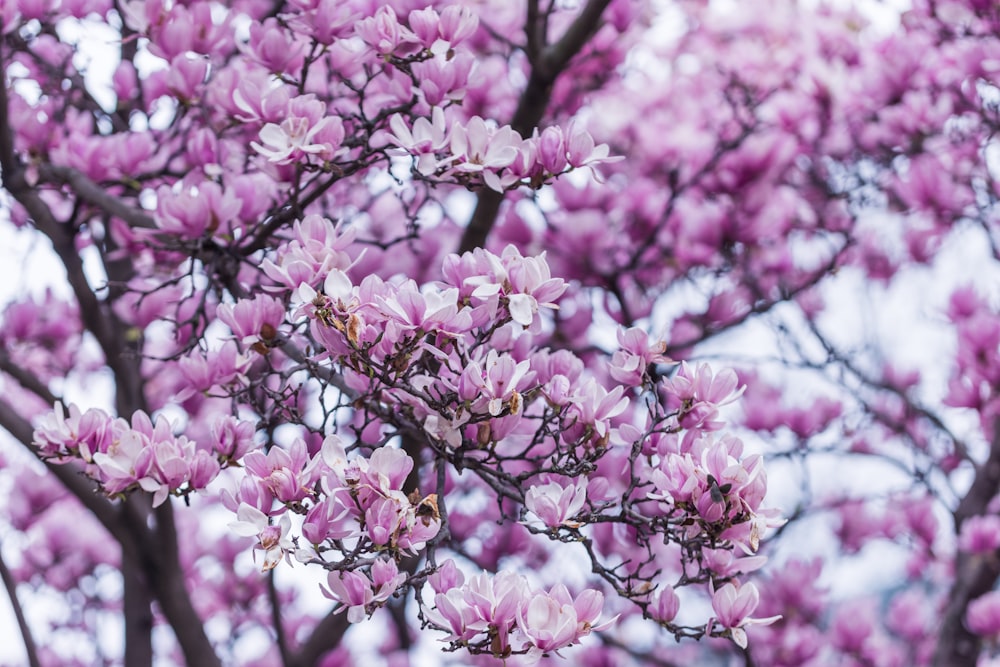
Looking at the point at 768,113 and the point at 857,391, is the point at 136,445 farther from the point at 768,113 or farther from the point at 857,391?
the point at 768,113

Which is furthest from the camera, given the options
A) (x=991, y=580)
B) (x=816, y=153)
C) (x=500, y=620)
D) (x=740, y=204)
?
(x=816, y=153)

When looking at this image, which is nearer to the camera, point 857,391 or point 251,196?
point 251,196

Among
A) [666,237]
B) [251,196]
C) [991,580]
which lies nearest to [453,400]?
[251,196]

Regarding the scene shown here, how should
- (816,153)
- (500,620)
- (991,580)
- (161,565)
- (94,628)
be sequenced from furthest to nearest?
(94,628)
(816,153)
(991,580)
(161,565)
(500,620)

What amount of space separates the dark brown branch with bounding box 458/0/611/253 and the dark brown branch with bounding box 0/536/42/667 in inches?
63.5

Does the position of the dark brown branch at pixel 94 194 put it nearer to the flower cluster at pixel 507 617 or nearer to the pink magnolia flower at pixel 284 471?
the pink magnolia flower at pixel 284 471

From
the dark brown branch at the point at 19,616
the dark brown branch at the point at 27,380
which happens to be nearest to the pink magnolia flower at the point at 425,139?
the dark brown branch at the point at 27,380

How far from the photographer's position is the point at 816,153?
4.30 m

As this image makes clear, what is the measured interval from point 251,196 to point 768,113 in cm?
286

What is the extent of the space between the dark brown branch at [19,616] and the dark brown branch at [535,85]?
1.61 m

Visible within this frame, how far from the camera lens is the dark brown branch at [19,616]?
9.28 feet

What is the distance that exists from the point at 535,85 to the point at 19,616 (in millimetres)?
2156

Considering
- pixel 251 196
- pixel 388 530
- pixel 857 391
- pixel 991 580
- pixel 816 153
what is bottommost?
pixel 991 580

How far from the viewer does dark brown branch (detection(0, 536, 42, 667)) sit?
2.83 metres
